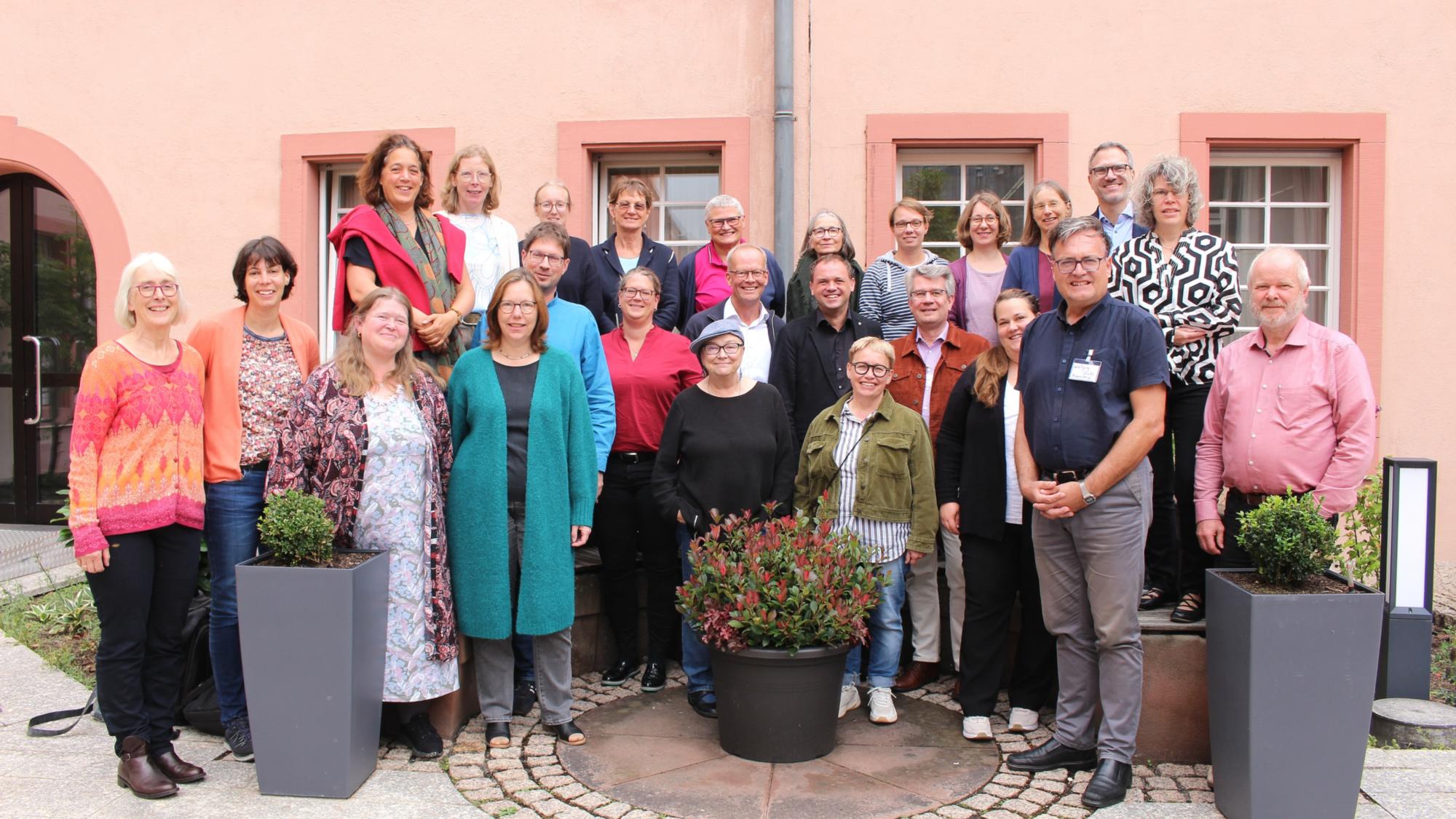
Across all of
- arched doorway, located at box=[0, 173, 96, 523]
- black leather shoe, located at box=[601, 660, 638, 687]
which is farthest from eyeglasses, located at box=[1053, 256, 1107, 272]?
arched doorway, located at box=[0, 173, 96, 523]

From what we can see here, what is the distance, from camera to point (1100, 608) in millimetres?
3602

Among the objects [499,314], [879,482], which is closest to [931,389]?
[879,482]

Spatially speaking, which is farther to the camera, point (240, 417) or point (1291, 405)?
point (240, 417)

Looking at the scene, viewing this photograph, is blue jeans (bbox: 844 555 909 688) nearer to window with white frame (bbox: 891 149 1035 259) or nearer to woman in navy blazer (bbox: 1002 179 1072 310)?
woman in navy blazer (bbox: 1002 179 1072 310)

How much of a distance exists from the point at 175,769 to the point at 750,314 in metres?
2.85

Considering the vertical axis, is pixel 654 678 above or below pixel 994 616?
below

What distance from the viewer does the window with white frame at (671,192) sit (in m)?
7.14

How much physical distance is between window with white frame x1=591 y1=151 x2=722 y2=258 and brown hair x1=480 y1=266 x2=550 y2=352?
10.2ft

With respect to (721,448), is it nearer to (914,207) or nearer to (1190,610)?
(914,207)

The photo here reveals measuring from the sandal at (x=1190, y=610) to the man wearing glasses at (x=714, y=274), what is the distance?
89.3 inches

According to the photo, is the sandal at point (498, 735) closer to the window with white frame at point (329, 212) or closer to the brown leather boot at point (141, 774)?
the brown leather boot at point (141, 774)

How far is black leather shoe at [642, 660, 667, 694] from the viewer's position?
4.72 m

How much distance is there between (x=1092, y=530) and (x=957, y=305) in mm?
1686

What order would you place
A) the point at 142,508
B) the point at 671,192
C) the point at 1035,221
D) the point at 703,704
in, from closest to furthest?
the point at 142,508 < the point at 703,704 < the point at 1035,221 < the point at 671,192
